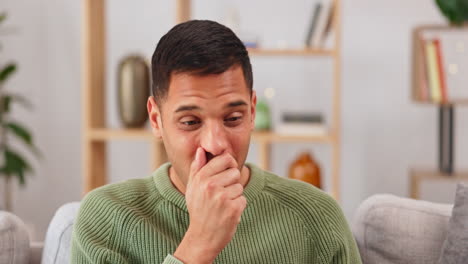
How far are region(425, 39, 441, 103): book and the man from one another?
207 cm

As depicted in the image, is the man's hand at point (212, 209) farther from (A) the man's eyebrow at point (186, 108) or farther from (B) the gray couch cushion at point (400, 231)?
(B) the gray couch cushion at point (400, 231)

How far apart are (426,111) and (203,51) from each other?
2.90 metres

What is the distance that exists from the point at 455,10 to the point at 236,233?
2240 mm

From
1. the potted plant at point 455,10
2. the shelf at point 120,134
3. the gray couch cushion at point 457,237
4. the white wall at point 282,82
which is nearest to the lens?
the gray couch cushion at point 457,237

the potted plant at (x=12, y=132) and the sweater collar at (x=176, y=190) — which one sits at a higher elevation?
the sweater collar at (x=176, y=190)

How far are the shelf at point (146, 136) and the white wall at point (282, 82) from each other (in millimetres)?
636

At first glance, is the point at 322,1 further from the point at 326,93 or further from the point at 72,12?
the point at 72,12

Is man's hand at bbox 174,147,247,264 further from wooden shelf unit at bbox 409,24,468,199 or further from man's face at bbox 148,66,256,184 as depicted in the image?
wooden shelf unit at bbox 409,24,468,199

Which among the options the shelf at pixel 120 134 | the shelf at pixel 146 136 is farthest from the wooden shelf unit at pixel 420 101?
the shelf at pixel 120 134

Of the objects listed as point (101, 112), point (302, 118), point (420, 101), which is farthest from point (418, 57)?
point (101, 112)

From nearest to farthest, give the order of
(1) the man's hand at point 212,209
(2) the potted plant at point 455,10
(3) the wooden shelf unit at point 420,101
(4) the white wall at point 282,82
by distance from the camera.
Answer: (1) the man's hand at point 212,209, (2) the potted plant at point 455,10, (3) the wooden shelf unit at point 420,101, (4) the white wall at point 282,82

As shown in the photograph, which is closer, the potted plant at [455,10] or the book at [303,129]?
the potted plant at [455,10]

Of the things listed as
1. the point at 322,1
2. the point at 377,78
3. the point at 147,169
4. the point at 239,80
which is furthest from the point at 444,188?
the point at 239,80

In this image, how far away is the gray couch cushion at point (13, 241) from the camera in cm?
151
